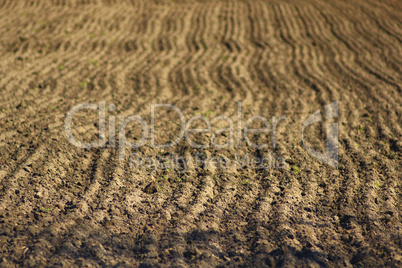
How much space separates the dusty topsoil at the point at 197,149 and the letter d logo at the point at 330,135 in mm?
85

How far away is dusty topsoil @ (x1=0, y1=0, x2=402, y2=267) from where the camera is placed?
8.34ft

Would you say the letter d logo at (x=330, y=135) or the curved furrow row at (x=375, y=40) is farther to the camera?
the curved furrow row at (x=375, y=40)

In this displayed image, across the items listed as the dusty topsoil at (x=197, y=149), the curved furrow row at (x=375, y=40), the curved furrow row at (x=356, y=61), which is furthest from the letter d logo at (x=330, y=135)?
the curved furrow row at (x=375, y=40)

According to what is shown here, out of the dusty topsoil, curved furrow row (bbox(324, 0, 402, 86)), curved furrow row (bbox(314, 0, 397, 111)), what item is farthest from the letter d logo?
curved furrow row (bbox(324, 0, 402, 86))

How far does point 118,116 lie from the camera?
478 centimetres

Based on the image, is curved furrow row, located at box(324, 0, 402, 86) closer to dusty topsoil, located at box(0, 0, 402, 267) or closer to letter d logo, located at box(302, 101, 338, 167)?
dusty topsoil, located at box(0, 0, 402, 267)

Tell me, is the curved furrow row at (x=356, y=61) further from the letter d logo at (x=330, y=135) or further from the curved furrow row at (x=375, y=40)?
the letter d logo at (x=330, y=135)

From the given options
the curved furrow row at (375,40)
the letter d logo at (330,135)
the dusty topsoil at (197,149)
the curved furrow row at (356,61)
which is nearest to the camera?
the dusty topsoil at (197,149)

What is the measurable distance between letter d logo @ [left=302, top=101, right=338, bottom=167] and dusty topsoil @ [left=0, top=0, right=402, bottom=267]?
8 cm

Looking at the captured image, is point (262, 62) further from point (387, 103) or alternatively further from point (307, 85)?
point (387, 103)

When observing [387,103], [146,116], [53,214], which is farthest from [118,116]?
[387,103]

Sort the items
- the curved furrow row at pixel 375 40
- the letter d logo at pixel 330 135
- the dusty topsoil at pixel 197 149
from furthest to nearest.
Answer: the curved furrow row at pixel 375 40 → the letter d logo at pixel 330 135 → the dusty topsoil at pixel 197 149

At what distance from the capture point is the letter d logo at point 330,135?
13.3 feet

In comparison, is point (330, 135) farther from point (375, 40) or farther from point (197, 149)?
point (375, 40)
